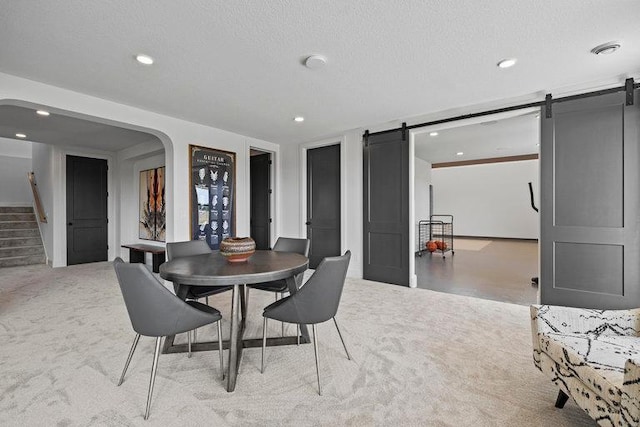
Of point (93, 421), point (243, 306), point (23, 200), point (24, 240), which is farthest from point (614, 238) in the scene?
point (23, 200)

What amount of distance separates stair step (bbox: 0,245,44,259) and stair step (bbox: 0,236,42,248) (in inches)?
4.9

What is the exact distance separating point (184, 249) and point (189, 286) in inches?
25.1

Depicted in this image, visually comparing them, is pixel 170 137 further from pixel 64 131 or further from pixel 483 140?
pixel 483 140

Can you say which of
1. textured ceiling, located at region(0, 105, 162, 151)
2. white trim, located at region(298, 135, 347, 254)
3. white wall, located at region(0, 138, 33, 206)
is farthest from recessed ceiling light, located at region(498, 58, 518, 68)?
white wall, located at region(0, 138, 33, 206)

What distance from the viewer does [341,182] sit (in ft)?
16.0

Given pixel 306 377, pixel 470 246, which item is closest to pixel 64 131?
pixel 306 377

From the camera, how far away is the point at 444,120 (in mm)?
3920

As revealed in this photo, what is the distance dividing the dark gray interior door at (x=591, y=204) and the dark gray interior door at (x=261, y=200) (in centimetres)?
445

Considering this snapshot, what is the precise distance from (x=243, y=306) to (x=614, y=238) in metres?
3.72

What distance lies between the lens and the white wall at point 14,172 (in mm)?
7980

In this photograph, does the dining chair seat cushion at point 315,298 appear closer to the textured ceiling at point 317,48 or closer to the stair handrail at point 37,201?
the textured ceiling at point 317,48

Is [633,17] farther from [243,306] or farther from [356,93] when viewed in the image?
[243,306]

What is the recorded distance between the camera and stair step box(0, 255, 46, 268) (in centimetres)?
582

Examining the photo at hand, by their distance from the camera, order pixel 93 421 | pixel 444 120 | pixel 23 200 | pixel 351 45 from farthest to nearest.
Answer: pixel 23 200 < pixel 444 120 < pixel 351 45 < pixel 93 421
